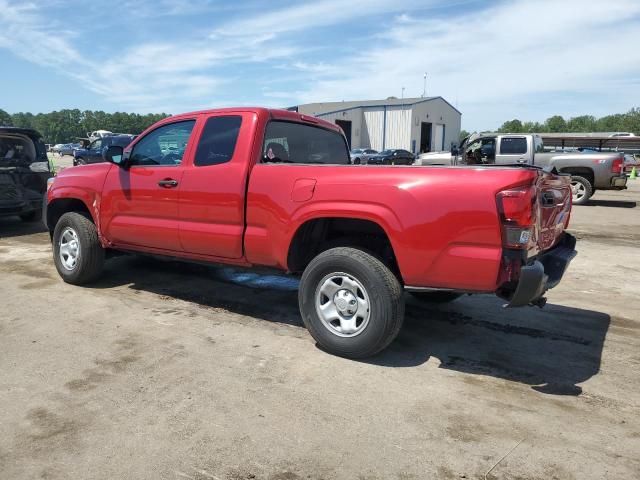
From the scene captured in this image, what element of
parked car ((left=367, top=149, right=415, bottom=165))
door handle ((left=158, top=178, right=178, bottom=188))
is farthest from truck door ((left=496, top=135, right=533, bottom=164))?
parked car ((left=367, top=149, right=415, bottom=165))

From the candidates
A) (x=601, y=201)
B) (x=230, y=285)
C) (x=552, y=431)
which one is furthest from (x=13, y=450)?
(x=601, y=201)

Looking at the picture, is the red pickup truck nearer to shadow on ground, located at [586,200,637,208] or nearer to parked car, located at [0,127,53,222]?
parked car, located at [0,127,53,222]

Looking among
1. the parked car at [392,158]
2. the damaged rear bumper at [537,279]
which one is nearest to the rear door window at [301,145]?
the damaged rear bumper at [537,279]

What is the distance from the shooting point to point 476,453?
261 centimetres

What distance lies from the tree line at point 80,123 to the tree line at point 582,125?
90682mm

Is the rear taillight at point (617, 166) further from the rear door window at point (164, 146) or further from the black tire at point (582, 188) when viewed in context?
the rear door window at point (164, 146)

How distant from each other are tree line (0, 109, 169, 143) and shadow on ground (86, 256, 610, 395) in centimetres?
13876

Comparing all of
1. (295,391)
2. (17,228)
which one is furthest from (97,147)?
(295,391)

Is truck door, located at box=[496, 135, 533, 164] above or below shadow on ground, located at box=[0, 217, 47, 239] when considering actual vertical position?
above

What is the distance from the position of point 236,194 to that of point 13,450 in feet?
7.80

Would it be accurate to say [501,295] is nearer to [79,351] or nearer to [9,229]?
[79,351]

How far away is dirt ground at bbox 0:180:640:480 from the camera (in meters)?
2.54

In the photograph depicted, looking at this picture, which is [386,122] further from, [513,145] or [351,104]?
[513,145]

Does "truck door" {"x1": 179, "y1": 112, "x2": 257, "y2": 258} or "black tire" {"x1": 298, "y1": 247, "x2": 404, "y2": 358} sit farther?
"truck door" {"x1": 179, "y1": 112, "x2": 257, "y2": 258}
